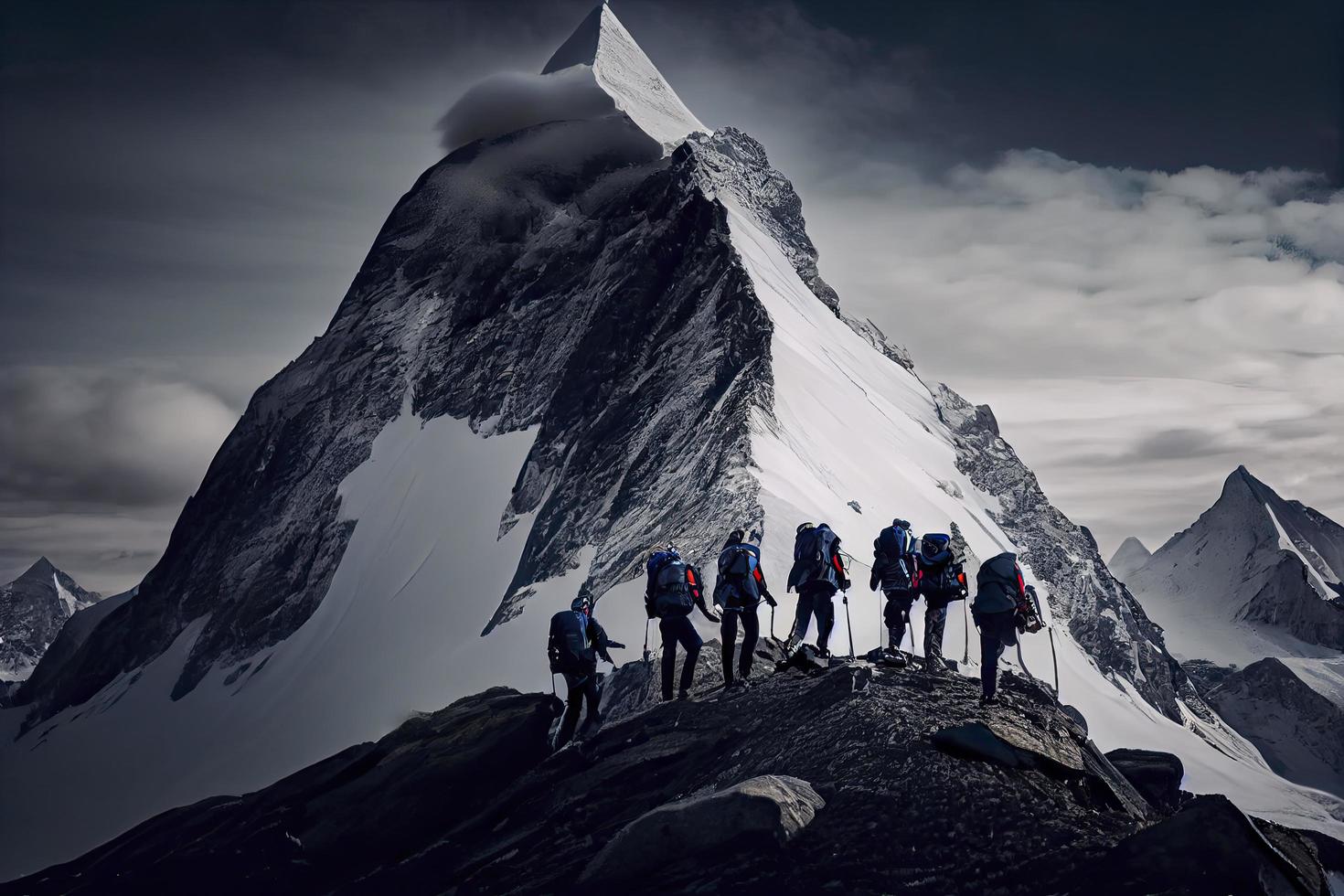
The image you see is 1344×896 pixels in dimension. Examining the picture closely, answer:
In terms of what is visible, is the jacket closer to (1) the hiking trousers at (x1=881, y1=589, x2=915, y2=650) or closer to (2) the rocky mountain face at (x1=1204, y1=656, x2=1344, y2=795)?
(1) the hiking trousers at (x1=881, y1=589, x2=915, y2=650)

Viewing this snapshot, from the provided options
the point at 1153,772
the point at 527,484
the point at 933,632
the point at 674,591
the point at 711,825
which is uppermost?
the point at 527,484

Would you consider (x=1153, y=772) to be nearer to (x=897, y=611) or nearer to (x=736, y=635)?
(x=897, y=611)

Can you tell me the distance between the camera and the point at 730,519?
38312 mm

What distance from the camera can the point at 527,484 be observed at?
2881 inches

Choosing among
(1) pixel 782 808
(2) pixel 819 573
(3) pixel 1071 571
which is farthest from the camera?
(3) pixel 1071 571

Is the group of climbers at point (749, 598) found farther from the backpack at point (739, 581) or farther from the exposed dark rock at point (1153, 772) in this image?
the exposed dark rock at point (1153, 772)

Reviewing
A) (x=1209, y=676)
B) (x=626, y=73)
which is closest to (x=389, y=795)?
(x=626, y=73)

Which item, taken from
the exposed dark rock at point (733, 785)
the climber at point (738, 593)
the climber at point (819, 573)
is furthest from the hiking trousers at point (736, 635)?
the climber at point (819, 573)

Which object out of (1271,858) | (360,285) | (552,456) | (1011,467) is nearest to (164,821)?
(552,456)

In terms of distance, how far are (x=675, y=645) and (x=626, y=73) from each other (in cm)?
12443

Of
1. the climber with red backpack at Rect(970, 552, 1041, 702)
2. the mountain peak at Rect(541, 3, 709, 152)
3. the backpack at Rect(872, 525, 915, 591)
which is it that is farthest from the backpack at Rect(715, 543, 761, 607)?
the mountain peak at Rect(541, 3, 709, 152)

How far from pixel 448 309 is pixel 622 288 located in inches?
1043

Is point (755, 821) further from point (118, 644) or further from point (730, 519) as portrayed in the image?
point (118, 644)

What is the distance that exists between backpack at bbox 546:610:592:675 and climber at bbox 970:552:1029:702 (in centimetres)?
760
